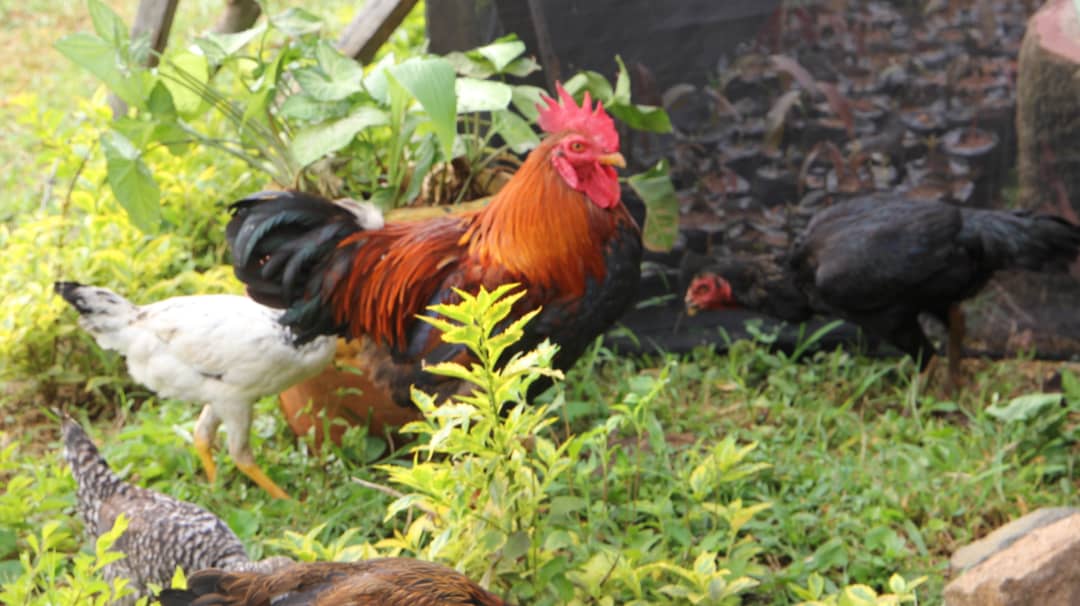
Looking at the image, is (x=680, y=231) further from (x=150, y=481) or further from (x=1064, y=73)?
(x=150, y=481)

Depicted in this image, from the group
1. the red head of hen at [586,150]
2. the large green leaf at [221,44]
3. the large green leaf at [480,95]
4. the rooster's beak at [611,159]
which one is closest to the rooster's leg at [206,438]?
the large green leaf at [221,44]

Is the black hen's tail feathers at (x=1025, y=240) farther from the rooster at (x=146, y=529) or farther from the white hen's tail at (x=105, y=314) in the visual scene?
the white hen's tail at (x=105, y=314)

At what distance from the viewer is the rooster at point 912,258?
4.34 meters

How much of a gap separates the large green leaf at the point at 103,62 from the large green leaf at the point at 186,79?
0.11m

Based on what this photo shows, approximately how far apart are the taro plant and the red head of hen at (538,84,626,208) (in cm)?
23

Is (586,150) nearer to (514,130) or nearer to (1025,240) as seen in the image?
(514,130)

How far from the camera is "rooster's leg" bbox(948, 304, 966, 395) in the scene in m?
4.65

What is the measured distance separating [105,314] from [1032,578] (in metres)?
2.89

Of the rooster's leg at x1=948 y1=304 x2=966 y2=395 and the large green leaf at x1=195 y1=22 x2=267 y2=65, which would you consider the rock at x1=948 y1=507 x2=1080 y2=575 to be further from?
the large green leaf at x1=195 y1=22 x2=267 y2=65

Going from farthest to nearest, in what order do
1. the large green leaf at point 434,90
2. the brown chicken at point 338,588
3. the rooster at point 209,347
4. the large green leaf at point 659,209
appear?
the large green leaf at point 659,209, the rooster at point 209,347, the large green leaf at point 434,90, the brown chicken at point 338,588

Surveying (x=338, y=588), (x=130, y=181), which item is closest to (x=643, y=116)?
(x=130, y=181)

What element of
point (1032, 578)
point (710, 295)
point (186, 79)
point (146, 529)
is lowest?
point (710, 295)

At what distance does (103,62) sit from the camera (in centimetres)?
388

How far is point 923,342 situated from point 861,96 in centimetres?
105
